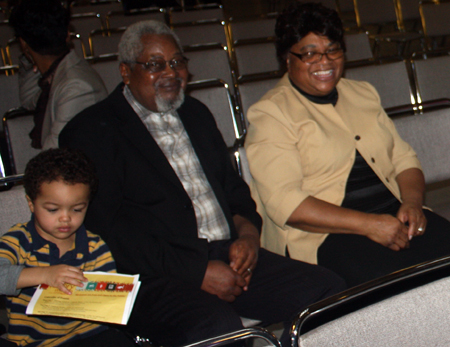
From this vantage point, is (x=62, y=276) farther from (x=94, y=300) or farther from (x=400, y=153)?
(x=400, y=153)

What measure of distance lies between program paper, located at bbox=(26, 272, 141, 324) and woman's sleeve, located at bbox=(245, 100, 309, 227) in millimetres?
690

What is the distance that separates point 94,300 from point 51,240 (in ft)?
0.94

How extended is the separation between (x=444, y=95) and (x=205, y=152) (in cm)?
198

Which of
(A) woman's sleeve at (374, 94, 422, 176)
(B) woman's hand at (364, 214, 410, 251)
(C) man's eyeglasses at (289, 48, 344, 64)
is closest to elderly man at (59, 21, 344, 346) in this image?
(B) woman's hand at (364, 214, 410, 251)

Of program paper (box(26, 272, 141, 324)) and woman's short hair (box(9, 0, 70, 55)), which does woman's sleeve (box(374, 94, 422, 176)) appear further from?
woman's short hair (box(9, 0, 70, 55))

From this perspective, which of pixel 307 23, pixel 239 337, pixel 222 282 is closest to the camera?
pixel 239 337

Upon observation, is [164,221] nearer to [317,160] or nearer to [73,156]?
[73,156]

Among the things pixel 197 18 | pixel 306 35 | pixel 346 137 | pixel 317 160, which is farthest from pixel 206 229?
pixel 197 18

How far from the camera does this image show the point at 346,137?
6.48 feet

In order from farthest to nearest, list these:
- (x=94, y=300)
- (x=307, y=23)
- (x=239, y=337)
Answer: (x=307, y=23), (x=94, y=300), (x=239, y=337)

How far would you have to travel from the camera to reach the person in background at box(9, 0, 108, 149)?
206 centimetres

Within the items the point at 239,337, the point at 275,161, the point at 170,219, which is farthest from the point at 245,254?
the point at 239,337

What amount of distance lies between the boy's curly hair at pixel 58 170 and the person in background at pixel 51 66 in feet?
1.99

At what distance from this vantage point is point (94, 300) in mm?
1302
